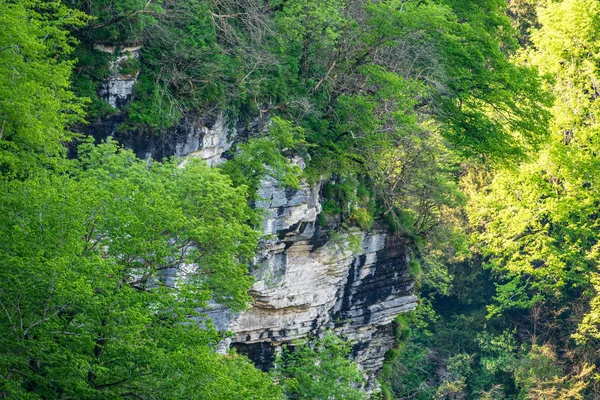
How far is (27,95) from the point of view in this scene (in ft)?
54.6

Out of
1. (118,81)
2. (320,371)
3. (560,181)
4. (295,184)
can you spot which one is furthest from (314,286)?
(560,181)

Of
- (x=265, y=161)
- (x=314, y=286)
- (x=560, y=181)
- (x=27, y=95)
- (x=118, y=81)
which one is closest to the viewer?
(x=27, y=95)

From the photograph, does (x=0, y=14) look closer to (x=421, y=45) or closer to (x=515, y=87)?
(x=421, y=45)

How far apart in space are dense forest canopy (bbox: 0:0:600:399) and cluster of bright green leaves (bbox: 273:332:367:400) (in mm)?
64

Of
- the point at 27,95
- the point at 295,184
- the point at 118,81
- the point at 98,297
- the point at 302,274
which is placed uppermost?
the point at 118,81

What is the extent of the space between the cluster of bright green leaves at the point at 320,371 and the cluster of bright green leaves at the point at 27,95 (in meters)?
7.98

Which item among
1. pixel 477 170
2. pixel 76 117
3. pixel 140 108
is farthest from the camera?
pixel 477 170

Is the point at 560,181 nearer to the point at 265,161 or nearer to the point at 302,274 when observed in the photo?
the point at 302,274

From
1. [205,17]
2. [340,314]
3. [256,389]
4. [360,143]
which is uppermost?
[205,17]

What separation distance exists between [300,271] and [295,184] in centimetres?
326

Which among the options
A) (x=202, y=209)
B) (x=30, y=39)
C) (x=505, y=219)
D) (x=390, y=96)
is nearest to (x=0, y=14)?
(x=30, y=39)

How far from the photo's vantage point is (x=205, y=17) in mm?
22328

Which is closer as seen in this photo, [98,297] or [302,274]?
[98,297]

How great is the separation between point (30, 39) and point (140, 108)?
4628 mm
